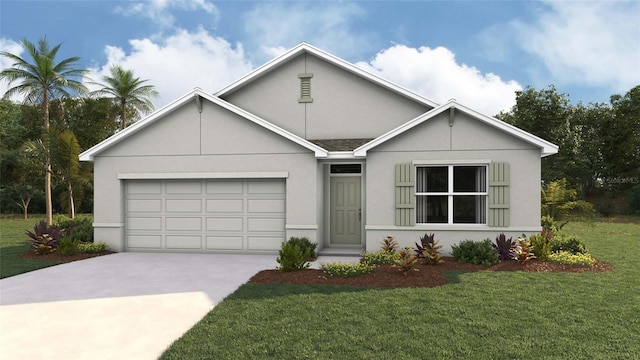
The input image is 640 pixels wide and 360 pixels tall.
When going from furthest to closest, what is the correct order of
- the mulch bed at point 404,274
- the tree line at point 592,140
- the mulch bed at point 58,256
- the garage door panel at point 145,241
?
the tree line at point 592,140
the garage door panel at point 145,241
the mulch bed at point 58,256
the mulch bed at point 404,274

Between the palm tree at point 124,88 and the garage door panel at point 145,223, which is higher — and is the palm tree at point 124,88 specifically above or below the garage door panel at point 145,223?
above

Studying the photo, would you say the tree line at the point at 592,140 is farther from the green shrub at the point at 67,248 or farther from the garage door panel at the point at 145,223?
the green shrub at the point at 67,248

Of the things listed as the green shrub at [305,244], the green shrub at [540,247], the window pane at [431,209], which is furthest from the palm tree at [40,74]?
the green shrub at [540,247]

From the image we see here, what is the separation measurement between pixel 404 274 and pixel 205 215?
21.9ft

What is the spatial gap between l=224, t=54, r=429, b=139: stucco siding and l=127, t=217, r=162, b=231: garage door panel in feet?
17.1

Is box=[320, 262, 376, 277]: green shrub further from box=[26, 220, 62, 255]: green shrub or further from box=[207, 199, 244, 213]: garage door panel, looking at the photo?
box=[26, 220, 62, 255]: green shrub

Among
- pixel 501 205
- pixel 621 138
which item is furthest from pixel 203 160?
pixel 621 138

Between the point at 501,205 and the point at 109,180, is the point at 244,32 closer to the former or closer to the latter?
the point at 109,180

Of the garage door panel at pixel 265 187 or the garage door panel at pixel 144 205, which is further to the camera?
the garage door panel at pixel 144 205

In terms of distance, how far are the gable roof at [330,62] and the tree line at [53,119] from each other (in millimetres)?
9852

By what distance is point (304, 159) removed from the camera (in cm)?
1110

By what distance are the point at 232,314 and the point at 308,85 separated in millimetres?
9372

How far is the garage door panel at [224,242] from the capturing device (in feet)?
37.8

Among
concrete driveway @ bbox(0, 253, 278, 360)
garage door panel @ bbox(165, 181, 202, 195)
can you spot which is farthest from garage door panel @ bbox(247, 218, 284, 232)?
garage door panel @ bbox(165, 181, 202, 195)
